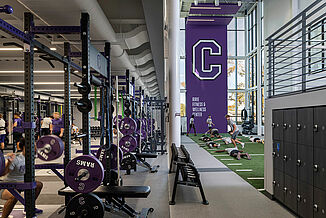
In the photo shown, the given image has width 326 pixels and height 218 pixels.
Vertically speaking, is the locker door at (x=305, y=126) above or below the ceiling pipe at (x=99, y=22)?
below

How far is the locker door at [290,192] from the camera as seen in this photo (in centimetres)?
354

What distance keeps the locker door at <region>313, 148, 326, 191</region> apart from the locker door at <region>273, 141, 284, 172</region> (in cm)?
91

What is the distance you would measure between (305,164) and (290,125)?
0.61 metres

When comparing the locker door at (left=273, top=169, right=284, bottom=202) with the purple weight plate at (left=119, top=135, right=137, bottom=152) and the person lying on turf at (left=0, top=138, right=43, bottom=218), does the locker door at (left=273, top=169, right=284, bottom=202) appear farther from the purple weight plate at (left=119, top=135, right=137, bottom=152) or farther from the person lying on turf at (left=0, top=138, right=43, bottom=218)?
the person lying on turf at (left=0, top=138, right=43, bottom=218)

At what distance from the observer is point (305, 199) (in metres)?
3.27

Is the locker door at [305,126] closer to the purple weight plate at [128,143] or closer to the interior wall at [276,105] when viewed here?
the interior wall at [276,105]

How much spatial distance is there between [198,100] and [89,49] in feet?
47.4

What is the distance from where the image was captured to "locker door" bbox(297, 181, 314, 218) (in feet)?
10.3

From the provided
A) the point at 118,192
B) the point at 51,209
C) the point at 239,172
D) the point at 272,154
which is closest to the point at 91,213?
the point at 118,192

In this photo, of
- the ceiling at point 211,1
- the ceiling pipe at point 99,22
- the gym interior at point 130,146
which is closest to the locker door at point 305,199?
the gym interior at point 130,146

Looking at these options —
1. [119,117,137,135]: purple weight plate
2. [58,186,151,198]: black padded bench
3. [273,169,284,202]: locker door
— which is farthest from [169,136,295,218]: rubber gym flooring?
[119,117,137,135]: purple weight plate

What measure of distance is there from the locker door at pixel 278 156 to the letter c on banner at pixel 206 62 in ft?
44.0

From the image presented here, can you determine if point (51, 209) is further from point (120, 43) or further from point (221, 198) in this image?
point (120, 43)

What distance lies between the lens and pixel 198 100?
17375 millimetres
